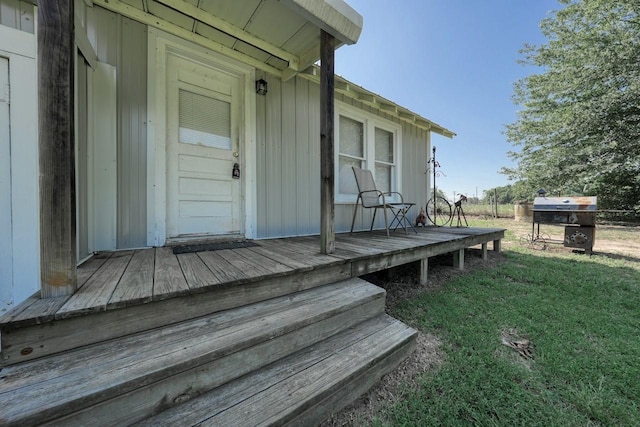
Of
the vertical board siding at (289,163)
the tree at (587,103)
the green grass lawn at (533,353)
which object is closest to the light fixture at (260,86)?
the vertical board siding at (289,163)

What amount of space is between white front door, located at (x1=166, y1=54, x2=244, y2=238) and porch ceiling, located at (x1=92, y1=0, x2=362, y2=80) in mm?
281

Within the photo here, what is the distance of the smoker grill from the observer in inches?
157

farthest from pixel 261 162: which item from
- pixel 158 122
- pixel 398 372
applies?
pixel 398 372

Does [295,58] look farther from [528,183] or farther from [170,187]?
[528,183]

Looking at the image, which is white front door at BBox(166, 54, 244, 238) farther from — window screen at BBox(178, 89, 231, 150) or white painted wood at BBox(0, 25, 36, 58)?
white painted wood at BBox(0, 25, 36, 58)

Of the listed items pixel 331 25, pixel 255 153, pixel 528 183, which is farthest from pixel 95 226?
pixel 528 183

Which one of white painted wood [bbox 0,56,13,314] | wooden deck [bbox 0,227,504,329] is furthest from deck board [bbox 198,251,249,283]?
white painted wood [bbox 0,56,13,314]

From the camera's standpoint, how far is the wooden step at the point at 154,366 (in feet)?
2.38

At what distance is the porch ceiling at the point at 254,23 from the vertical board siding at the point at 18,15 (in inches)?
20.1

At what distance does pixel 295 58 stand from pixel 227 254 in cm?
223

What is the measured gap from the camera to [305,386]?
1033 mm

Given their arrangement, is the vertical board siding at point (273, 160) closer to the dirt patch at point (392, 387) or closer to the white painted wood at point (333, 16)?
the white painted wood at point (333, 16)

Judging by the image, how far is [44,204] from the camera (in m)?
1.01

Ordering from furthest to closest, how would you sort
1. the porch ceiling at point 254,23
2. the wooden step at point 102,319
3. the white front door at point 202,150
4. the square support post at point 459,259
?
the square support post at point 459,259 < the white front door at point 202,150 < the porch ceiling at point 254,23 < the wooden step at point 102,319
